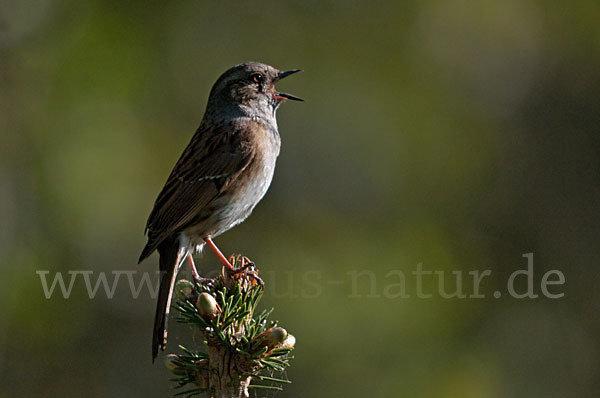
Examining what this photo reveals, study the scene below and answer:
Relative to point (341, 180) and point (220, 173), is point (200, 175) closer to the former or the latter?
point (220, 173)

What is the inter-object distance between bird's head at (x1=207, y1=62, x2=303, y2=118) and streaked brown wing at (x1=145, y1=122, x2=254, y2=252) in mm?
222

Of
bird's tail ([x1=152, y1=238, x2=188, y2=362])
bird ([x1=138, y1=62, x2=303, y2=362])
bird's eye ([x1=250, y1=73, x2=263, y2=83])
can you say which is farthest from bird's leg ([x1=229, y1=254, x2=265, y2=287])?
bird's eye ([x1=250, y1=73, x2=263, y2=83])

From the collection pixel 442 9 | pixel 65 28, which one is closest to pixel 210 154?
pixel 65 28

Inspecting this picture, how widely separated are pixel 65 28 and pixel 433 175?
358cm

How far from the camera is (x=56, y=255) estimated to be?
6645mm

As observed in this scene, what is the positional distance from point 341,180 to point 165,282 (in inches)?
134

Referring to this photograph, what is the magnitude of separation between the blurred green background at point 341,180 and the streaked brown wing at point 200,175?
1583 mm

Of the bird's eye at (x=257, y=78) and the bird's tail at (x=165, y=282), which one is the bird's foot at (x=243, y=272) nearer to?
the bird's tail at (x=165, y=282)

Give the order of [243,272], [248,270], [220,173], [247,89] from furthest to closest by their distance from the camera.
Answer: [247,89], [220,173], [248,270], [243,272]

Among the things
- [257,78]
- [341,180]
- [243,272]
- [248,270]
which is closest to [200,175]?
[257,78]

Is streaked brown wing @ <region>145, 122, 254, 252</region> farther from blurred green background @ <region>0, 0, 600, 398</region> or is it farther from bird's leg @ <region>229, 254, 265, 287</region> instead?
blurred green background @ <region>0, 0, 600, 398</region>

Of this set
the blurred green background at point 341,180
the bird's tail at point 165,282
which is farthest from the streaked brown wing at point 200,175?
the blurred green background at point 341,180

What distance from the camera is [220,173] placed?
5.00 meters

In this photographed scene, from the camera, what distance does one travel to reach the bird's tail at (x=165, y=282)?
3889mm
